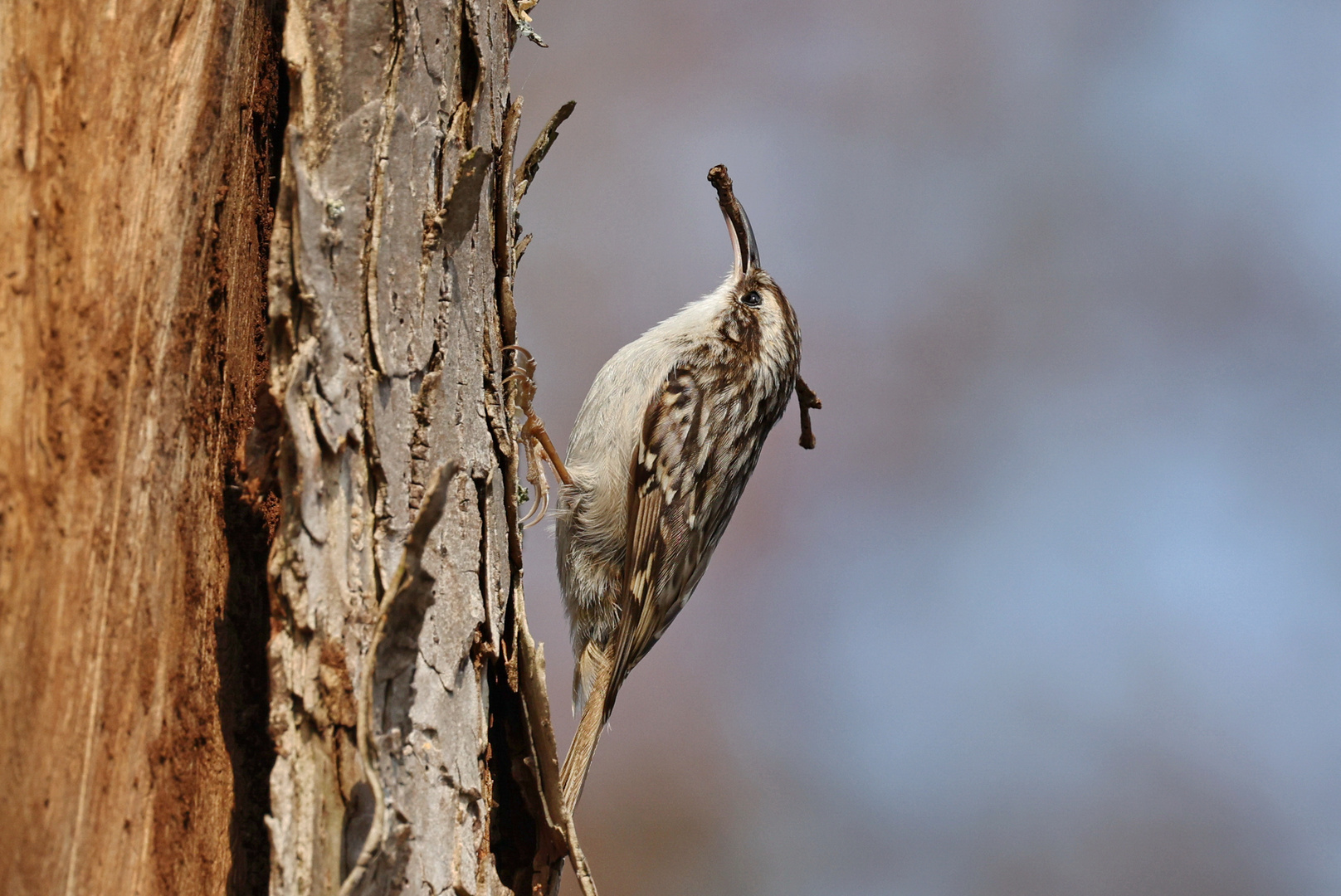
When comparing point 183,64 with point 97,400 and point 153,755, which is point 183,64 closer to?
point 97,400

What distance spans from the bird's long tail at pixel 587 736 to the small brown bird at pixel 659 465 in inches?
0.6

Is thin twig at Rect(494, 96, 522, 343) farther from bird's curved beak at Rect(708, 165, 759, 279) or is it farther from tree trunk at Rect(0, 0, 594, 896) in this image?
bird's curved beak at Rect(708, 165, 759, 279)

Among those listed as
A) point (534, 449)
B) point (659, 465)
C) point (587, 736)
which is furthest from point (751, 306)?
point (587, 736)

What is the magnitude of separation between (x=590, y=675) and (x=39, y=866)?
1527 millimetres

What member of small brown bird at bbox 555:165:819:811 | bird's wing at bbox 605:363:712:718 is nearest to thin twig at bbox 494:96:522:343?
small brown bird at bbox 555:165:819:811

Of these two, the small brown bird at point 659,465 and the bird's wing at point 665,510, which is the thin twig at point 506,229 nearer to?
the small brown bird at point 659,465

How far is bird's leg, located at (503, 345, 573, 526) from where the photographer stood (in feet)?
6.52

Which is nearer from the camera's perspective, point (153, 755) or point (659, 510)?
point (153, 755)

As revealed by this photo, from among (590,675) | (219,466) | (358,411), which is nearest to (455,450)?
(358,411)

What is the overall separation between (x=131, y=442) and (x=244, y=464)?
130mm

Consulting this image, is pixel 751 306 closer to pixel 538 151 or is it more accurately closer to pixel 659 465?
pixel 659 465

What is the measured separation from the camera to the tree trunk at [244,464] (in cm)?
97

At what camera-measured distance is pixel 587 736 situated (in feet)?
6.89

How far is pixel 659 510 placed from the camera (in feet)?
8.36
